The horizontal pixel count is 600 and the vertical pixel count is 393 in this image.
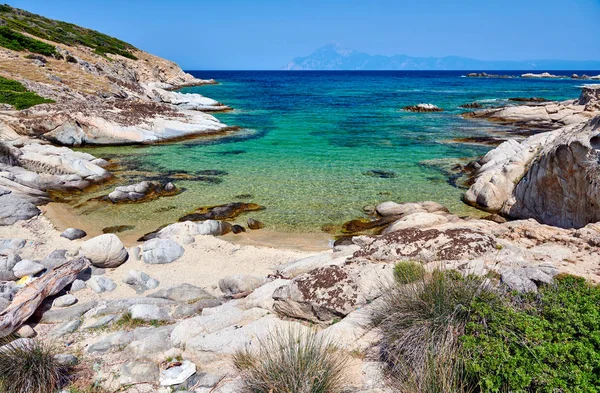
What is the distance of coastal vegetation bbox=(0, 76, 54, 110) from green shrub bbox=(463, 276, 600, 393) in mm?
36207

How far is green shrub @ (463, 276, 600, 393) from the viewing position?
446 cm

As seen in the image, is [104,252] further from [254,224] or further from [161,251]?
[254,224]

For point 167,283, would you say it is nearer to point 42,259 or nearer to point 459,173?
point 42,259

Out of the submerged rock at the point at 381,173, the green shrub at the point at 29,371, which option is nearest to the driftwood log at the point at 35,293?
the green shrub at the point at 29,371

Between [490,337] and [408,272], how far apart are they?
232cm

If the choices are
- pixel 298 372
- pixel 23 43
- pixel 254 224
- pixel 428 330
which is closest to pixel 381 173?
pixel 254 224

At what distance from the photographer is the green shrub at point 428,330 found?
490 centimetres

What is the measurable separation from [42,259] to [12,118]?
22.8m

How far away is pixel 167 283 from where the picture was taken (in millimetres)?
10734

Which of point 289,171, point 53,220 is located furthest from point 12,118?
point 289,171

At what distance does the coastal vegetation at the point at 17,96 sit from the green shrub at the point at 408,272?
112 ft

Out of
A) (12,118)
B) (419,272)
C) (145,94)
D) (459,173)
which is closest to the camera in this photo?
(419,272)

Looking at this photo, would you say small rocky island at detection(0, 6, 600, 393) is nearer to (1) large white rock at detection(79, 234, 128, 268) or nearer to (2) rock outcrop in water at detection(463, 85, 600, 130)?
(1) large white rock at detection(79, 234, 128, 268)

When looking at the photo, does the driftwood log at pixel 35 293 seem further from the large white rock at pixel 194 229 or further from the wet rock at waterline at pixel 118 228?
the wet rock at waterline at pixel 118 228
